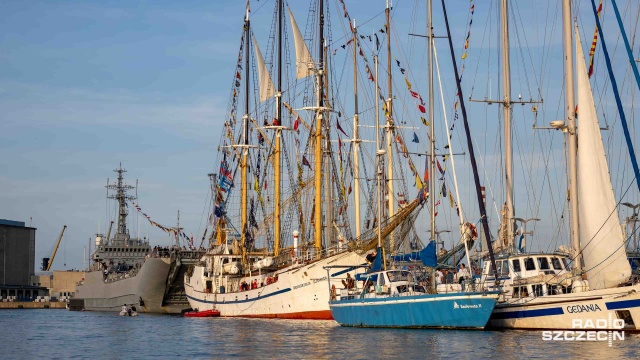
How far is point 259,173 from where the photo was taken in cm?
8825

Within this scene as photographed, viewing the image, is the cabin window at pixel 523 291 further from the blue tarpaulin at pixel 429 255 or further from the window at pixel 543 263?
the blue tarpaulin at pixel 429 255

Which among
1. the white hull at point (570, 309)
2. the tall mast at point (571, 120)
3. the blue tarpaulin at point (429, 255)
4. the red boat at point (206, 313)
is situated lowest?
the white hull at point (570, 309)

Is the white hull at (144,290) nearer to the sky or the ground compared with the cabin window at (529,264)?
nearer to the sky

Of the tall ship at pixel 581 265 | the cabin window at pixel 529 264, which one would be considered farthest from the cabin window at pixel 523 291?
the cabin window at pixel 529 264

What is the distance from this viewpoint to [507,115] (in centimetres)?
5347

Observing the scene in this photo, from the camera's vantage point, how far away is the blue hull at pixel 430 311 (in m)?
44.2

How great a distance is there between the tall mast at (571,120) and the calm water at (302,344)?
20.5 ft

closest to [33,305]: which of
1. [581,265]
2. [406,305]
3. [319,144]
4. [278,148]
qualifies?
[278,148]

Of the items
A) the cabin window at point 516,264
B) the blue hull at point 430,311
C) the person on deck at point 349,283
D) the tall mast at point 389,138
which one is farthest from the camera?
the tall mast at point 389,138

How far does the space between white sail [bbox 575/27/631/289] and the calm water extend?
10.6 feet

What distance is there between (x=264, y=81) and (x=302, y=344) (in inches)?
1863

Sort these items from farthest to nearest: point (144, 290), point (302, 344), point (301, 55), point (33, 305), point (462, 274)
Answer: point (33, 305) → point (144, 290) → point (301, 55) → point (462, 274) → point (302, 344)

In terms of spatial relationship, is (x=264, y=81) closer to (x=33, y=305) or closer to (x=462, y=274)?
(x=462, y=274)

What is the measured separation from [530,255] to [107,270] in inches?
3140
